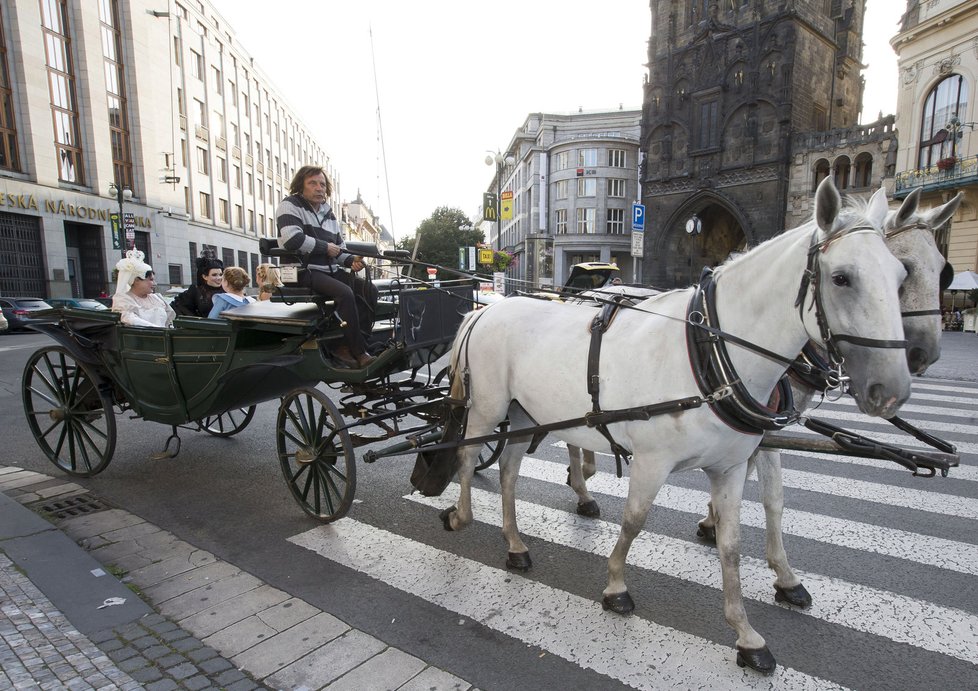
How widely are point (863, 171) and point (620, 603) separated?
3215cm

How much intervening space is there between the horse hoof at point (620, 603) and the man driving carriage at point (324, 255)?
2.34 m

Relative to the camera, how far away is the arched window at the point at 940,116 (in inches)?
844

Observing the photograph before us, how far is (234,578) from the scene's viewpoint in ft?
10.8

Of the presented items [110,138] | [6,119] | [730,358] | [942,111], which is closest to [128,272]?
[730,358]

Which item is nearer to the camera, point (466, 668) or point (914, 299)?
point (914, 299)

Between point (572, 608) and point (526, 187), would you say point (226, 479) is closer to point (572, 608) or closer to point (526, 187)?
point (572, 608)

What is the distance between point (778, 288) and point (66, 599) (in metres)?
3.99

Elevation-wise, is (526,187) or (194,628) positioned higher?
(526,187)

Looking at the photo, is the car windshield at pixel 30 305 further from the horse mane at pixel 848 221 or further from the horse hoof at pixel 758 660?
the horse mane at pixel 848 221

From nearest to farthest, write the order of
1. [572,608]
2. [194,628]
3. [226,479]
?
[194,628] < [572,608] < [226,479]

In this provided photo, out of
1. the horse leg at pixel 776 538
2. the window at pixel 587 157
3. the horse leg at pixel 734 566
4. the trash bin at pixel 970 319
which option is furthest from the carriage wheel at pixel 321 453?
the window at pixel 587 157

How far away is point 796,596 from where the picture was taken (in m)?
2.97

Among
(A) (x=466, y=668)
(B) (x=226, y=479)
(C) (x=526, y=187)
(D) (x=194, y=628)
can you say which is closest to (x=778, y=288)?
(A) (x=466, y=668)

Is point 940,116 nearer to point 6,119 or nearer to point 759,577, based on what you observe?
point 759,577
